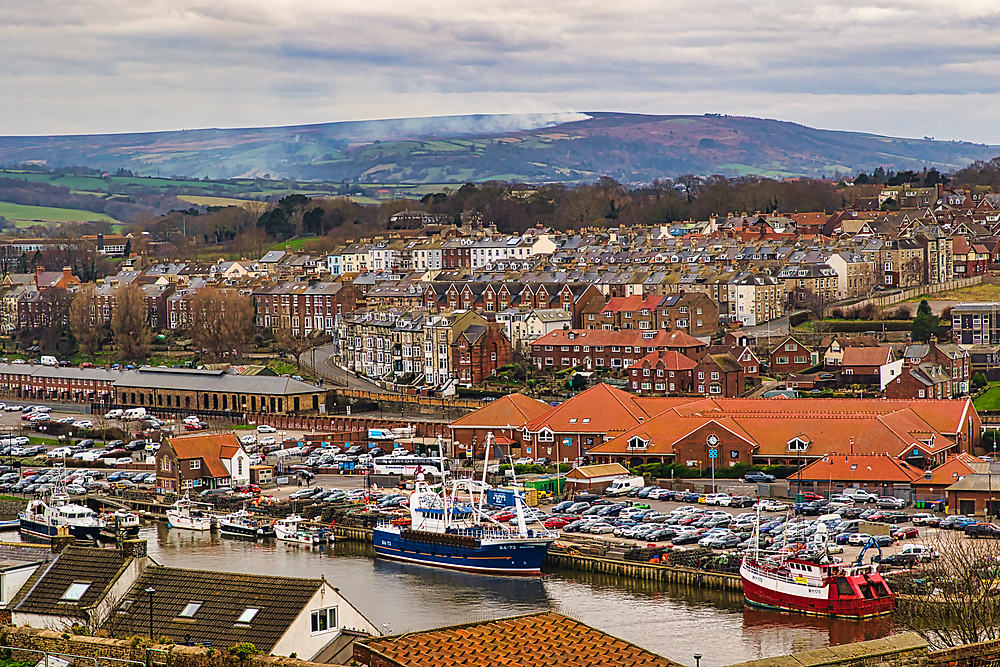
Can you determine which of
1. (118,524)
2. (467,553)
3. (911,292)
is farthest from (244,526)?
(911,292)

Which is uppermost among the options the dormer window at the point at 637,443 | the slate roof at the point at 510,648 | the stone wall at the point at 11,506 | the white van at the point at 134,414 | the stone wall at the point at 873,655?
the stone wall at the point at 873,655

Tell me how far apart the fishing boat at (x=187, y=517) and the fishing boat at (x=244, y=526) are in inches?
18.9

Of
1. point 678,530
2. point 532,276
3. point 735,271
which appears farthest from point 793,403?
point 532,276

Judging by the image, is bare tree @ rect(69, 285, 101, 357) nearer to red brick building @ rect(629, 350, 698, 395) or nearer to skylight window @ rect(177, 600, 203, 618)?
red brick building @ rect(629, 350, 698, 395)

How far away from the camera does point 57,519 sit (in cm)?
3509

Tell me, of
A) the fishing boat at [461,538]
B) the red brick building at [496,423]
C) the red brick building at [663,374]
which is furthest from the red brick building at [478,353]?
the fishing boat at [461,538]

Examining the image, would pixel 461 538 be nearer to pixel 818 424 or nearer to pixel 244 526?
pixel 244 526

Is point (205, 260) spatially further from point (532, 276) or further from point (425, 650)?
point (425, 650)

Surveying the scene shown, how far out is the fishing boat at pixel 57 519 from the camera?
1362 inches

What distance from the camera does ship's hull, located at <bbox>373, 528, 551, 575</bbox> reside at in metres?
30.4

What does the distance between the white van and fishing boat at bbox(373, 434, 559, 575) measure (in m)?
24.8

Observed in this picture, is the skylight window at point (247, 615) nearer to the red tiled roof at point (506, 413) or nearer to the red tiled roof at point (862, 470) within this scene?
the red tiled roof at point (862, 470)

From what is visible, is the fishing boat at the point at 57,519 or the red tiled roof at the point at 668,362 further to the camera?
the red tiled roof at the point at 668,362

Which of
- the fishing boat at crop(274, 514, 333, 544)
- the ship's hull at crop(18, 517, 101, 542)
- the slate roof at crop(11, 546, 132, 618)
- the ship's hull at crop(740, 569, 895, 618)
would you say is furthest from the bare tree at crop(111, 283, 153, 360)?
the slate roof at crop(11, 546, 132, 618)
